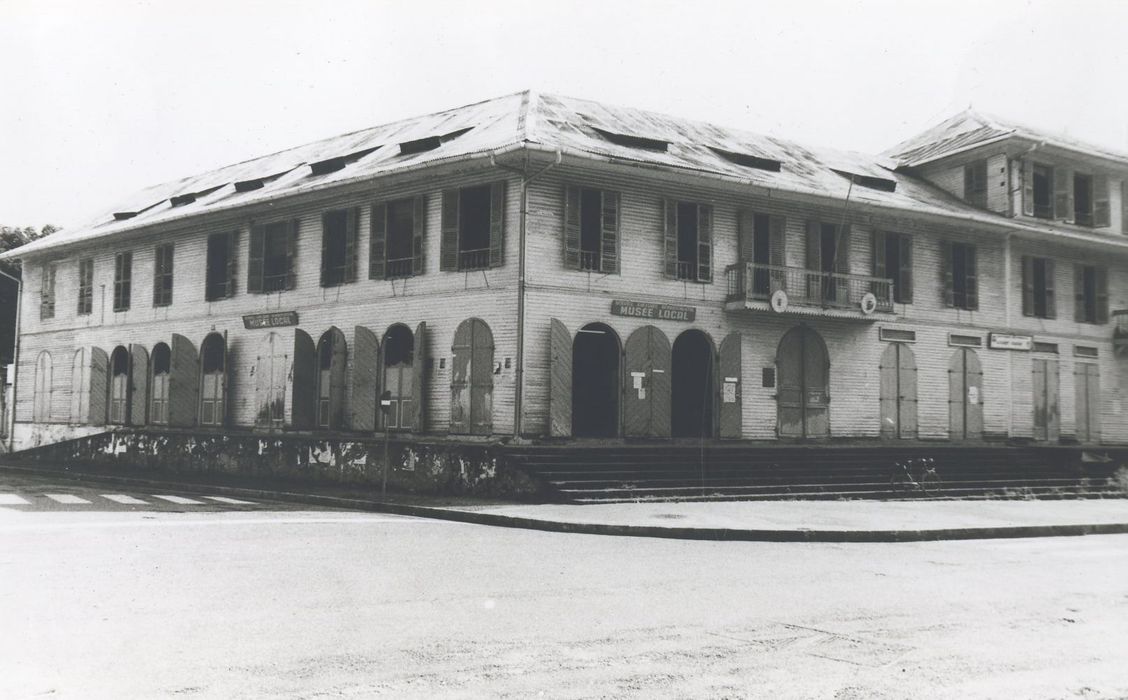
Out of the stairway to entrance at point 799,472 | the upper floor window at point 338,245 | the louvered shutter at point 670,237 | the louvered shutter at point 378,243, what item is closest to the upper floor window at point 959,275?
the stairway to entrance at point 799,472

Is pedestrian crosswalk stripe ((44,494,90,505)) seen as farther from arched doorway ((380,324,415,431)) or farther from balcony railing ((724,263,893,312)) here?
balcony railing ((724,263,893,312))

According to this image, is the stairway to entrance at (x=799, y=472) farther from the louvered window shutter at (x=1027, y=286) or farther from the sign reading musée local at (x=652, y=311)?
the louvered window shutter at (x=1027, y=286)

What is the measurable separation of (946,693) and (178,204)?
27.7 metres

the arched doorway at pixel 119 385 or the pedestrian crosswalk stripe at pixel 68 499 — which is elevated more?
the arched doorway at pixel 119 385

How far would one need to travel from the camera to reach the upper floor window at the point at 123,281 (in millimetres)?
28562

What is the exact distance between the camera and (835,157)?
28.1 m

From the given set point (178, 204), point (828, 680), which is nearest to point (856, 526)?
point (828, 680)

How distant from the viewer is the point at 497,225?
19.6 m

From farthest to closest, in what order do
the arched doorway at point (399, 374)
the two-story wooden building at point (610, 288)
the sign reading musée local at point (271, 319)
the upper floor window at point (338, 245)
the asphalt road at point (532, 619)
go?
the sign reading musée local at point (271, 319) < the upper floor window at point (338, 245) < the arched doorway at point (399, 374) < the two-story wooden building at point (610, 288) < the asphalt road at point (532, 619)

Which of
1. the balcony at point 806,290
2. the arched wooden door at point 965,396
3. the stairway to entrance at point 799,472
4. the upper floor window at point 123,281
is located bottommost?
the stairway to entrance at point 799,472

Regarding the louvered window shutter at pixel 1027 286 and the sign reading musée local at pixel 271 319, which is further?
the louvered window shutter at pixel 1027 286

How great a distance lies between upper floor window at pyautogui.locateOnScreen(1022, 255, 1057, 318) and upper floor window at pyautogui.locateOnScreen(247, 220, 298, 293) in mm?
19182

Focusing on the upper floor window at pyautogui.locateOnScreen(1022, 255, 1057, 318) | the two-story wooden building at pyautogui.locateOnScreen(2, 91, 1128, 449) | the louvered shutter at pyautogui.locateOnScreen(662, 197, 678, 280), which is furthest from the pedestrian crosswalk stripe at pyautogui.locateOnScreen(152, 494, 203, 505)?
the upper floor window at pyautogui.locateOnScreen(1022, 255, 1057, 318)

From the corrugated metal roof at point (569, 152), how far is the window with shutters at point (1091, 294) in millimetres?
4084
